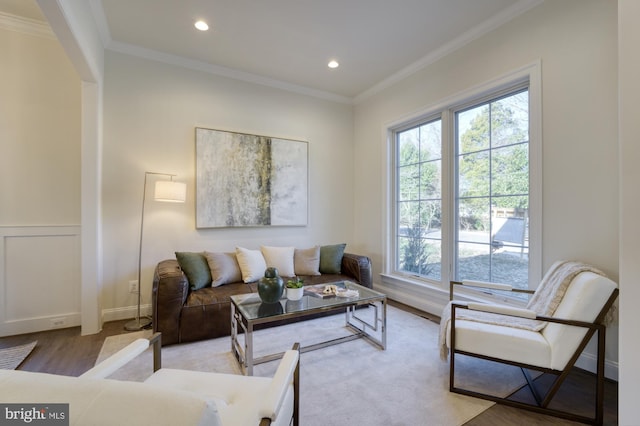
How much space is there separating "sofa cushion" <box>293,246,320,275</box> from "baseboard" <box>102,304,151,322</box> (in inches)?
70.0

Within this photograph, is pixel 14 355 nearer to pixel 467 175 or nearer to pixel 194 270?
pixel 194 270

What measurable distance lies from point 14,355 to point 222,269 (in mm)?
1734

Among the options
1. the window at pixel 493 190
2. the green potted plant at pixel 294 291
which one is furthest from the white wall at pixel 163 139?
the window at pixel 493 190

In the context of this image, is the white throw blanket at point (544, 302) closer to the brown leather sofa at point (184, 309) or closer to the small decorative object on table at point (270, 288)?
the small decorative object on table at point (270, 288)

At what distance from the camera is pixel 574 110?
87.4 inches

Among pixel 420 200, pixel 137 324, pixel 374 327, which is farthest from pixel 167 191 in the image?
pixel 420 200

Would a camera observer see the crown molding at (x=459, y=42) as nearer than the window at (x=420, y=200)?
Yes

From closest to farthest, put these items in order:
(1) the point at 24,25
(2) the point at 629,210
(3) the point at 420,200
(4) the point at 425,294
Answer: (2) the point at 629,210, (1) the point at 24,25, (4) the point at 425,294, (3) the point at 420,200

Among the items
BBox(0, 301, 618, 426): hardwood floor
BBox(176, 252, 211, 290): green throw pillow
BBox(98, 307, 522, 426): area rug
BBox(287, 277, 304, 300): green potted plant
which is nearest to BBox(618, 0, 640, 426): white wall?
BBox(0, 301, 618, 426): hardwood floor

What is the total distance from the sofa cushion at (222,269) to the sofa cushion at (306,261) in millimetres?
751

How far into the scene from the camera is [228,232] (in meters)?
3.71

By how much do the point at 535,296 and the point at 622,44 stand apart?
1.69 metres

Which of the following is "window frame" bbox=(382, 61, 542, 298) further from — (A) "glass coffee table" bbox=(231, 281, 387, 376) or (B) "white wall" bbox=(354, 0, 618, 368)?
(A) "glass coffee table" bbox=(231, 281, 387, 376)

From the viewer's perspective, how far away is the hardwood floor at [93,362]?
167 cm
